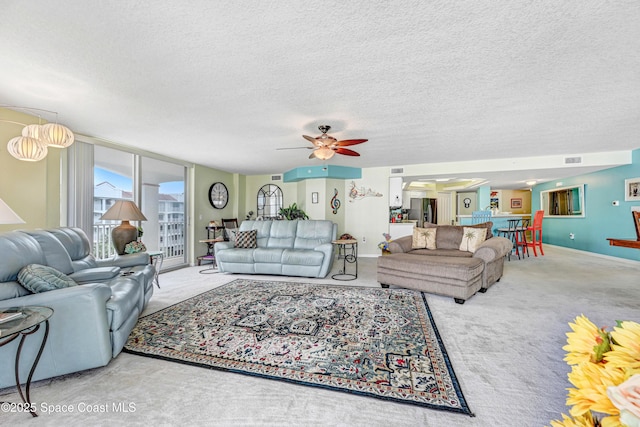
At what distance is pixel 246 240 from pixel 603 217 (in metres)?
7.93

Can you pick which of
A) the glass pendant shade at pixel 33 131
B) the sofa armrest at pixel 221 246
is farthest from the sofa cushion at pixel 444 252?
the glass pendant shade at pixel 33 131

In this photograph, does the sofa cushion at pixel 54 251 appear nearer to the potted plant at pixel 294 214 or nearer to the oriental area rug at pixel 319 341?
the oriental area rug at pixel 319 341

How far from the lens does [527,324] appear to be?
266 centimetres

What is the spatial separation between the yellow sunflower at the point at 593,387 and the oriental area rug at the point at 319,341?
1.43m

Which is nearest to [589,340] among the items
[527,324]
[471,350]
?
[471,350]

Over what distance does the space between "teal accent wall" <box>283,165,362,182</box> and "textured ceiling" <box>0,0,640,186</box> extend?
276cm

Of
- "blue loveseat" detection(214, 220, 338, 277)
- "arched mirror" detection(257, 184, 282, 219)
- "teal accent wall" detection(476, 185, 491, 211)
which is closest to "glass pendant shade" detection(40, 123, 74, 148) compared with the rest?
"blue loveseat" detection(214, 220, 338, 277)

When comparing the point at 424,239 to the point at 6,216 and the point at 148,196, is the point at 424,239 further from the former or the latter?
the point at 148,196

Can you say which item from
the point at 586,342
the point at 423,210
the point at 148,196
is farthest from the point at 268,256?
the point at 423,210

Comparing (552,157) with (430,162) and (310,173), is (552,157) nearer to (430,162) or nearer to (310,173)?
(430,162)

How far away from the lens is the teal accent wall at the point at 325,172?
684 cm

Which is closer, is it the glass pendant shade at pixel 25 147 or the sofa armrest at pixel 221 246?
the glass pendant shade at pixel 25 147

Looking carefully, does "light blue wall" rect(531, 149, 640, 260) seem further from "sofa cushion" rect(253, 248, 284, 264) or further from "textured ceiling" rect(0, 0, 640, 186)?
"sofa cushion" rect(253, 248, 284, 264)

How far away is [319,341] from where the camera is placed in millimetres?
2336
